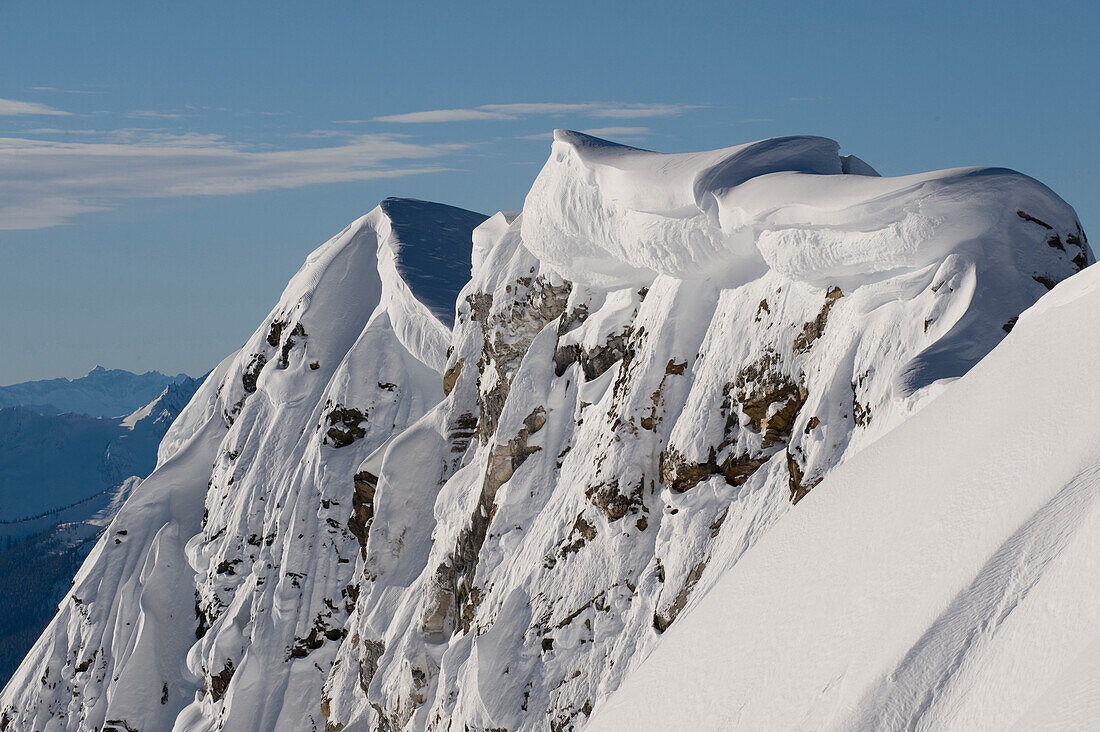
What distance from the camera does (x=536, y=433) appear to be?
50.1 feet

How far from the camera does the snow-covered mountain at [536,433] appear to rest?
30.4ft

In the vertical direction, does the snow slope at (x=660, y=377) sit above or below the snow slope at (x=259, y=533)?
above

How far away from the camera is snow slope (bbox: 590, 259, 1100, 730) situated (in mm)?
3543

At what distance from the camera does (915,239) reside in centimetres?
905

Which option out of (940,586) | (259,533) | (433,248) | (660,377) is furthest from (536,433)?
(433,248)

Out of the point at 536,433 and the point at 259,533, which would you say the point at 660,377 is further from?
the point at 259,533

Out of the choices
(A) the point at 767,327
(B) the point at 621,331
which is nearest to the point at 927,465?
(A) the point at 767,327

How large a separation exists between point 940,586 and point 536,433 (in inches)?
449

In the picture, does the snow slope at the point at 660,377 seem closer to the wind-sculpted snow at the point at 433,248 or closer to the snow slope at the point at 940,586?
the snow slope at the point at 940,586

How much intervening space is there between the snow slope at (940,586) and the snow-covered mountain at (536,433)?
1.47ft

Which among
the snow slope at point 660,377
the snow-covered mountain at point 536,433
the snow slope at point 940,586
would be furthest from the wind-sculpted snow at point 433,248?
the snow slope at point 940,586

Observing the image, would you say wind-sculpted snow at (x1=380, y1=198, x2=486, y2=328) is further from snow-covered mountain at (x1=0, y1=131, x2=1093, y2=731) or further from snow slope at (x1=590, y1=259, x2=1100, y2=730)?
snow slope at (x1=590, y1=259, x2=1100, y2=730)

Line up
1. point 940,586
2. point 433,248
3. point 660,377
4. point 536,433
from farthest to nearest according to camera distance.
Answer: point 433,248, point 536,433, point 660,377, point 940,586

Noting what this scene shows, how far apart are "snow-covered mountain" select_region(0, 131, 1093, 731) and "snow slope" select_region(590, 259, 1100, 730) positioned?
17.6 inches
